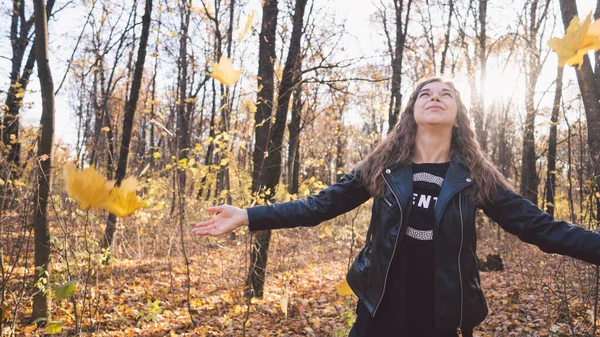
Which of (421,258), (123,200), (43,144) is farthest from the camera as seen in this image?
(43,144)

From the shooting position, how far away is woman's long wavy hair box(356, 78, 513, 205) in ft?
5.60

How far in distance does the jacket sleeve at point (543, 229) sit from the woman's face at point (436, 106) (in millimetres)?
442

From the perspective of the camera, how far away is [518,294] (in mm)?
5387

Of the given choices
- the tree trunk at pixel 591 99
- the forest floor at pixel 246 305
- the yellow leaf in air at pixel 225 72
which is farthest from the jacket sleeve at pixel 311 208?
the tree trunk at pixel 591 99

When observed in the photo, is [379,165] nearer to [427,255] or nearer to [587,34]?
[427,255]

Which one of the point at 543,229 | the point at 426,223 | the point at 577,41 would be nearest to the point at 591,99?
the point at 577,41

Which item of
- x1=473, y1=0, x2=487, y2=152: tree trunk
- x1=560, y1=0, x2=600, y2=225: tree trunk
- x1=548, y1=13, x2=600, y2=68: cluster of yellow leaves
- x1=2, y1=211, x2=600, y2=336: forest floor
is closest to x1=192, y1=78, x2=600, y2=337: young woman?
x1=548, y1=13, x2=600, y2=68: cluster of yellow leaves

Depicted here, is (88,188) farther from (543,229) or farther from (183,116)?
(183,116)

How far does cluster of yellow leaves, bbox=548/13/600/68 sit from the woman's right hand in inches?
62.3

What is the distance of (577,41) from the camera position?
161 centimetres

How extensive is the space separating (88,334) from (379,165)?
3796 millimetres

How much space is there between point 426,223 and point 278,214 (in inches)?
26.7

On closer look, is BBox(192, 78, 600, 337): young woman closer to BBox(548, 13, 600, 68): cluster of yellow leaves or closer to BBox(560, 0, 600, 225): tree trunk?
BBox(548, 13, 600, 68): cluster of yellow leaves

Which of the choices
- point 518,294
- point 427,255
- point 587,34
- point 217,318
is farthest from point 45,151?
point 518,294
